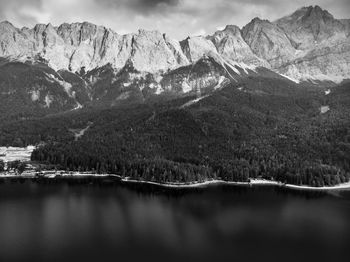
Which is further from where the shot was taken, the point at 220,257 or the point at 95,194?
the point at 95,194

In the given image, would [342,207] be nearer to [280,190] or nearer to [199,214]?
[280,190]

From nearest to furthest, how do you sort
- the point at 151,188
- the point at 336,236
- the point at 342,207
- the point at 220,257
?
the point at 220,257 < the point at 336,236 < the point at 342,207 < the point at 151,188

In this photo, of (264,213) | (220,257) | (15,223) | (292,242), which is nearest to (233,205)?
(264,213)

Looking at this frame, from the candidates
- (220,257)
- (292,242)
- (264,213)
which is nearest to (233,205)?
(264,213)

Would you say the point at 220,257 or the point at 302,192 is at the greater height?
the point at 302,192

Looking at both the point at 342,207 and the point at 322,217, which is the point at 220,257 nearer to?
the point at 322,217

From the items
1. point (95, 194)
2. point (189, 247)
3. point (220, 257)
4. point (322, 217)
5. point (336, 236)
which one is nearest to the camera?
point (220, 257)
